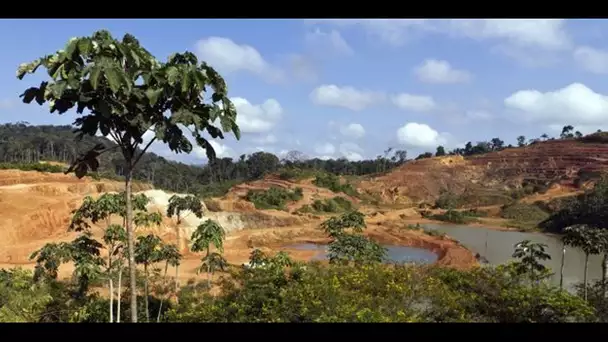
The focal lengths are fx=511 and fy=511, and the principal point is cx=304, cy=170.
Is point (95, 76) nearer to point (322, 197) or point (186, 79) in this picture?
point (186, 79)

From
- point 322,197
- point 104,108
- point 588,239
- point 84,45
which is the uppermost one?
point 84,45

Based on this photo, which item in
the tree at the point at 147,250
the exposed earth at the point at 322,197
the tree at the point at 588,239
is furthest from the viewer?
the exposed earth at the point at 322,197

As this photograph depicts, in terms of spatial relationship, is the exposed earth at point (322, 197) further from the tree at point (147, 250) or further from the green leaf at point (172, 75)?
the green leaf at point (172, 75)

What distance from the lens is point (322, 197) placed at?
34.8 meters

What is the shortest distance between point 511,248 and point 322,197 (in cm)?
1371

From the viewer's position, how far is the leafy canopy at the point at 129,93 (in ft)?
7.91

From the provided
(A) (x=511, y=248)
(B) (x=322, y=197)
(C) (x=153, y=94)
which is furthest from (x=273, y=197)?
(C) (x=153, y=94)

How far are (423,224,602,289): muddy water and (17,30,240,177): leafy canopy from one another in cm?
1495

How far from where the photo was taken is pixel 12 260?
16.3 meters

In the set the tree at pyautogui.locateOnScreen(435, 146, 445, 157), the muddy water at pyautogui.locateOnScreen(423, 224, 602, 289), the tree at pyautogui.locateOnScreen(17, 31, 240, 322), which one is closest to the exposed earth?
the muddy water at pyautogui.locateOnScreen(423, 224, 602, 289)

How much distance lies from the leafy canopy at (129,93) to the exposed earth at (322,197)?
11904 millimetres

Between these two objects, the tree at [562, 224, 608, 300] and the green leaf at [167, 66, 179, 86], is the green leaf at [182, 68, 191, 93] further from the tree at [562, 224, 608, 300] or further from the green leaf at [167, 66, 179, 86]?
the tree at [562, 224, 608, 300]

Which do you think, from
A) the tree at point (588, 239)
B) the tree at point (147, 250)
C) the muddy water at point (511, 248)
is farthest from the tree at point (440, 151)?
the tree at point (147, 250)
